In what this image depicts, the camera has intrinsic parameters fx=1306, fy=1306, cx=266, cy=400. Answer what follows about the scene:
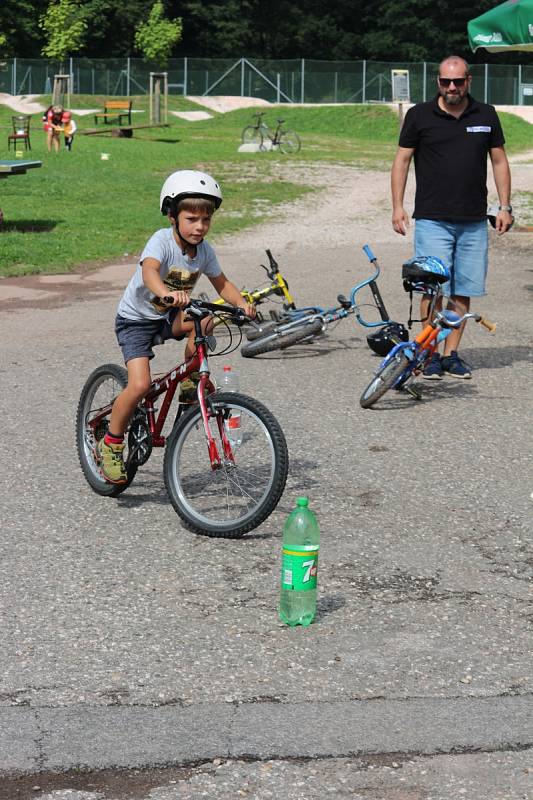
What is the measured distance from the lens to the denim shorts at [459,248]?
30.4ft

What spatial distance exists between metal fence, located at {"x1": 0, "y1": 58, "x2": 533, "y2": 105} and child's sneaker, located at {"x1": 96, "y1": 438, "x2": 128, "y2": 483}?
5938 cm

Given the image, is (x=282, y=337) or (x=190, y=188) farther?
(x=282, y=337)

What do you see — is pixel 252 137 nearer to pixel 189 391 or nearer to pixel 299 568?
pixel 189 391

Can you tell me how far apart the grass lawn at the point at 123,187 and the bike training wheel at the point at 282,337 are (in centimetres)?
563

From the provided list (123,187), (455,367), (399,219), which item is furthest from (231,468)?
(123,187)

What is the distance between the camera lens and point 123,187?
24031 millimetres

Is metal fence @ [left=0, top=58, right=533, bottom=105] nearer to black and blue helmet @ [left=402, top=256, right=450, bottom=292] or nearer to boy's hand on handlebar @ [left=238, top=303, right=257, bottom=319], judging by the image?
black and blue helmet @ [left=402, top=256, right=450, bottom=292]

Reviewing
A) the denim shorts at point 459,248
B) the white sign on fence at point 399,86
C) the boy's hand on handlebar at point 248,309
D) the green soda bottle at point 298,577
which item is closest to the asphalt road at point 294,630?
the green soda bottle at point 298,577

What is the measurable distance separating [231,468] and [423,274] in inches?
131

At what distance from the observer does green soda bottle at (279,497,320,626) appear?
4.93m

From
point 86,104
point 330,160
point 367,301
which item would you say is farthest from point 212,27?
point 367,301

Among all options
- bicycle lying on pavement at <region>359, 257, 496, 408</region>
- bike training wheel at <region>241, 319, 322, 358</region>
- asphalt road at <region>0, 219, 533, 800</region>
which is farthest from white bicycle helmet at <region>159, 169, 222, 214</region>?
bike training wheel at <region>241, 319, 322, 358</region>

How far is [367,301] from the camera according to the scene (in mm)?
13031

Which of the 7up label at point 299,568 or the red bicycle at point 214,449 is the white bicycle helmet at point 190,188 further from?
the 7up label at point 299,568
